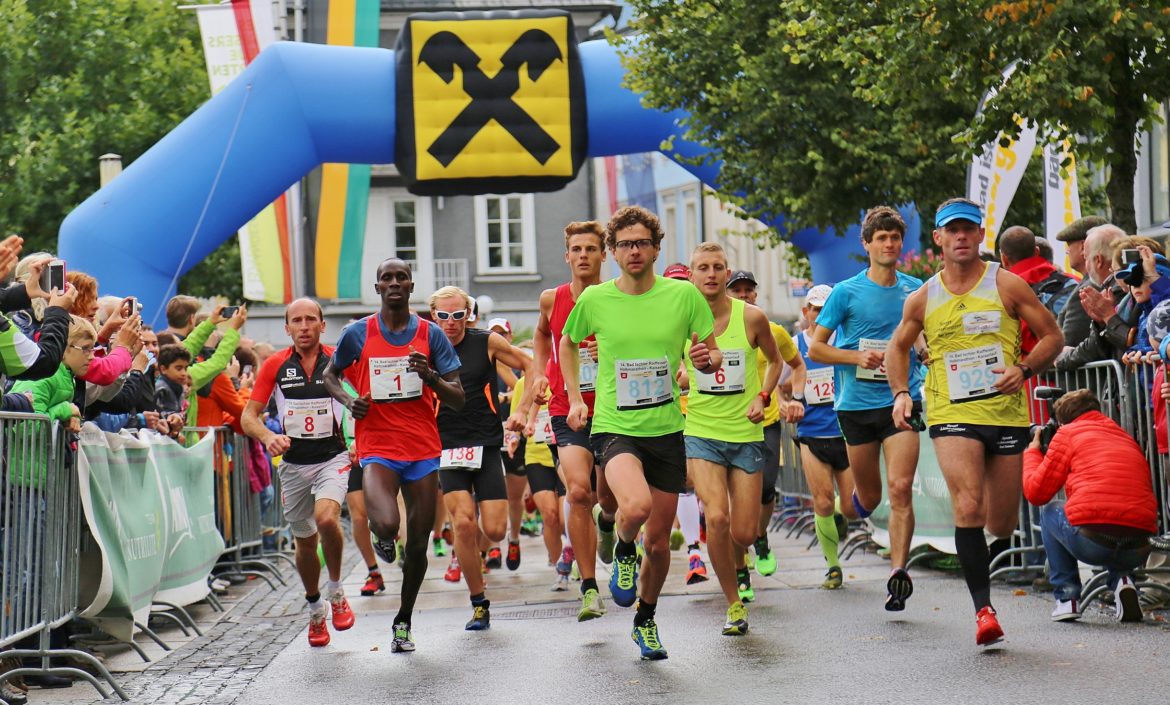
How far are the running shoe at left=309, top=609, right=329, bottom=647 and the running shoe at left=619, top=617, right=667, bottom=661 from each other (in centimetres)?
221

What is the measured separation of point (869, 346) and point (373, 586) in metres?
4.40

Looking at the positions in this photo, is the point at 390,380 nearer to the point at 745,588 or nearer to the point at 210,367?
the point at 745,588

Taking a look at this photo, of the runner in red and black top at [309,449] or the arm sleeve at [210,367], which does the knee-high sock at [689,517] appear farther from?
the arm sleeve at [210,367]

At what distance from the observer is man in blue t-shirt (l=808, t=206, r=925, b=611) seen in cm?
1095

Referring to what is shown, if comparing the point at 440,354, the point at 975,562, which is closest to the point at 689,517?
the point at 440,354

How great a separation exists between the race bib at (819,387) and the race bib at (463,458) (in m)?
2.69

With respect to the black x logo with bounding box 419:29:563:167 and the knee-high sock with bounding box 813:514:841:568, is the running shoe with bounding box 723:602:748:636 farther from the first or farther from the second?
the black x logo with bounding box 419:29:563:167

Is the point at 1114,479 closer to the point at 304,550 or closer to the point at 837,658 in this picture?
the point at 837,658

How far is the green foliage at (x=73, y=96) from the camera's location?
3775cm

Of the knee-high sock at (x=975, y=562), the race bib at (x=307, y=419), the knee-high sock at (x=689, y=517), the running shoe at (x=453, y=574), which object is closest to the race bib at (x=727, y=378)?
the knee-high sock at (x=975, y=562)

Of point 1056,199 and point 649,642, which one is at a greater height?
point 1056,199

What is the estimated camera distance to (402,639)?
9.99m

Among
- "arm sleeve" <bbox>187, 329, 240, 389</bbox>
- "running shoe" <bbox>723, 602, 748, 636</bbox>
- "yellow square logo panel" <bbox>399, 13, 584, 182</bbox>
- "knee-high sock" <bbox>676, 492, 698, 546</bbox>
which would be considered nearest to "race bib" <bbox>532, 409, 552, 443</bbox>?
"knee-high sock" <bbox>676, 492, 698, 546</bbox>

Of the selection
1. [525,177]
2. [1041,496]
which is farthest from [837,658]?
[525,177]
